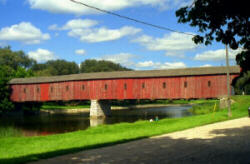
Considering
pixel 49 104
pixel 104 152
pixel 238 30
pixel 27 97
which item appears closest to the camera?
pixel 238 30

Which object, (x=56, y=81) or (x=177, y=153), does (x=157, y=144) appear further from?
(x=56, y=81)

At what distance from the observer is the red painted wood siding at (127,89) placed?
32906mm

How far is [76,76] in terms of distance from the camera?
41.1m

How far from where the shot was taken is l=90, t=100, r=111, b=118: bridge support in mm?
38906

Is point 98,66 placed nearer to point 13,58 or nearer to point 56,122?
point 13,58

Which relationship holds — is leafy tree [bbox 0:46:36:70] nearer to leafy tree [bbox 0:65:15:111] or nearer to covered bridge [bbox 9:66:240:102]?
leafy tree [bbox 0:65:15:111]

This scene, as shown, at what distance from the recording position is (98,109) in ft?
128

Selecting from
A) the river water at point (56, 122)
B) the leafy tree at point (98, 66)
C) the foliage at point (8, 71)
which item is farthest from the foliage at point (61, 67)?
the river water at point (56, 122)

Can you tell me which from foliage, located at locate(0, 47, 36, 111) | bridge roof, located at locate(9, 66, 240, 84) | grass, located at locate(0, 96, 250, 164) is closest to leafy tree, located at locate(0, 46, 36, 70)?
foliage, located at locate(0, 47, 36, 111)

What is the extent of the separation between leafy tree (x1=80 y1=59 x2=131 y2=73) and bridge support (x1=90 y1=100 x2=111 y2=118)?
214 ft

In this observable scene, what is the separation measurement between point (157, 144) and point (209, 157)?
2755 millimetres

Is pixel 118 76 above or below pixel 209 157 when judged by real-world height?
above

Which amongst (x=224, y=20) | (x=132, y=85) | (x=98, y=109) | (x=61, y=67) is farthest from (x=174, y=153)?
(x=61, y=67)

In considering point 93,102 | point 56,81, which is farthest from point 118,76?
point 56,81
